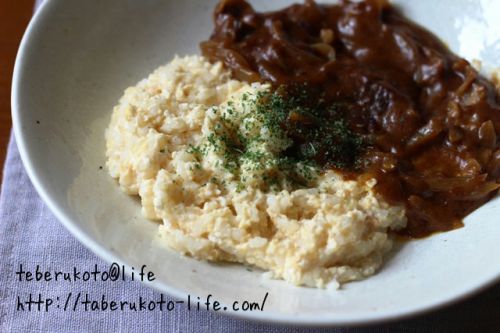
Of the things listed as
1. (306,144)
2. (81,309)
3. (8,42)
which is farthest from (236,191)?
(8,42)

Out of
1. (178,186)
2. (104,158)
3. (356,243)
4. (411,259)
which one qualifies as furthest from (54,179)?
(411,259)

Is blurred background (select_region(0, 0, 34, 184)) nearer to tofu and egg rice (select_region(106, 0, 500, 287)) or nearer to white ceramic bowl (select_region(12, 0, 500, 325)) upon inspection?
white ceramic bowl (select_region(12, 0, 500, 325))

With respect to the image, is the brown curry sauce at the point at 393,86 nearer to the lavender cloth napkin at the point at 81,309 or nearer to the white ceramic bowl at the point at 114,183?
the white ceramic bowl at the point at 114,183

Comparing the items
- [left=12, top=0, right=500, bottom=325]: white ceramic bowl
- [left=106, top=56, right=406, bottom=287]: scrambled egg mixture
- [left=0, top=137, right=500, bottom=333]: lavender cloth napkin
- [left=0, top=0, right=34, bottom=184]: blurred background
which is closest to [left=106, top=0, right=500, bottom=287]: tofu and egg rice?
[left=106, top=56, right=406, bottom=287]: scrambled egg mixture

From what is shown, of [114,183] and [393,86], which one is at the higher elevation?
[393,86]

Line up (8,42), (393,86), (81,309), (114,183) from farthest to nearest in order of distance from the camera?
1. (8,42)
2. (393,86)
3. (114,183)
4. (81,309)

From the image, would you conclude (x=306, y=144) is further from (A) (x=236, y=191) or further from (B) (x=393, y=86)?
(B) (x=393, y=86)

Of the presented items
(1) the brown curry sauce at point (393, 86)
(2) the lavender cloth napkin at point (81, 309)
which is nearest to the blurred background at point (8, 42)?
(2) the lavender cloth napkin at point (81, 309)
